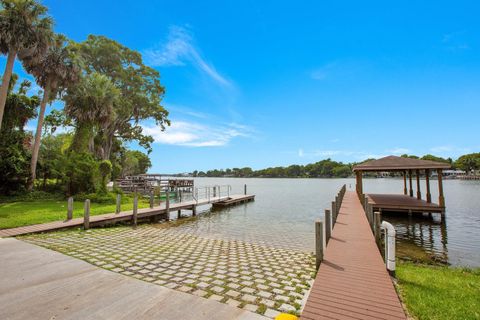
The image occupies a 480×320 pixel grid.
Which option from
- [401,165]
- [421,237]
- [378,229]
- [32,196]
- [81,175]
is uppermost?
[401,165]

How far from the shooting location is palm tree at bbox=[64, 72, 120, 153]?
20547 mm

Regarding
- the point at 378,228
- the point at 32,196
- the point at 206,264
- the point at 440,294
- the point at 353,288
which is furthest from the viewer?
the point at 32,196

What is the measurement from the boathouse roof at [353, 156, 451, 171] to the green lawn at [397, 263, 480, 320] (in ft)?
42.9

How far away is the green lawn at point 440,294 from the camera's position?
403 centimetres

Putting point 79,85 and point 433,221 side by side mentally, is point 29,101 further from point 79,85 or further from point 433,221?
point 433,221

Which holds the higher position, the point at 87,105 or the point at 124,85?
the point at 124,85

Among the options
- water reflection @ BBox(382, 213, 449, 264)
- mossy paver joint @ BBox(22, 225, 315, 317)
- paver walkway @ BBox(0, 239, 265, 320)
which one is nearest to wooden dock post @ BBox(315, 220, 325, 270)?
mossy paver joint @ BBox(22, 225, 315, 317)

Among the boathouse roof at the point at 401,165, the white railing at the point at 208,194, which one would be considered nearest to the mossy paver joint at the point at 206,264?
the white railing at the point at 208,194

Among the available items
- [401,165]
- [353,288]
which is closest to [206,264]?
[353,288]

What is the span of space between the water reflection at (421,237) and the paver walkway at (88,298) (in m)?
8.58

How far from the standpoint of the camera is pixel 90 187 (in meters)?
19.1

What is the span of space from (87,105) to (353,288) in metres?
22.7

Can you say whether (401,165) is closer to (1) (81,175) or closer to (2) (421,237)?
(2) (421,237)

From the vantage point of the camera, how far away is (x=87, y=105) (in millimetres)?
20516
